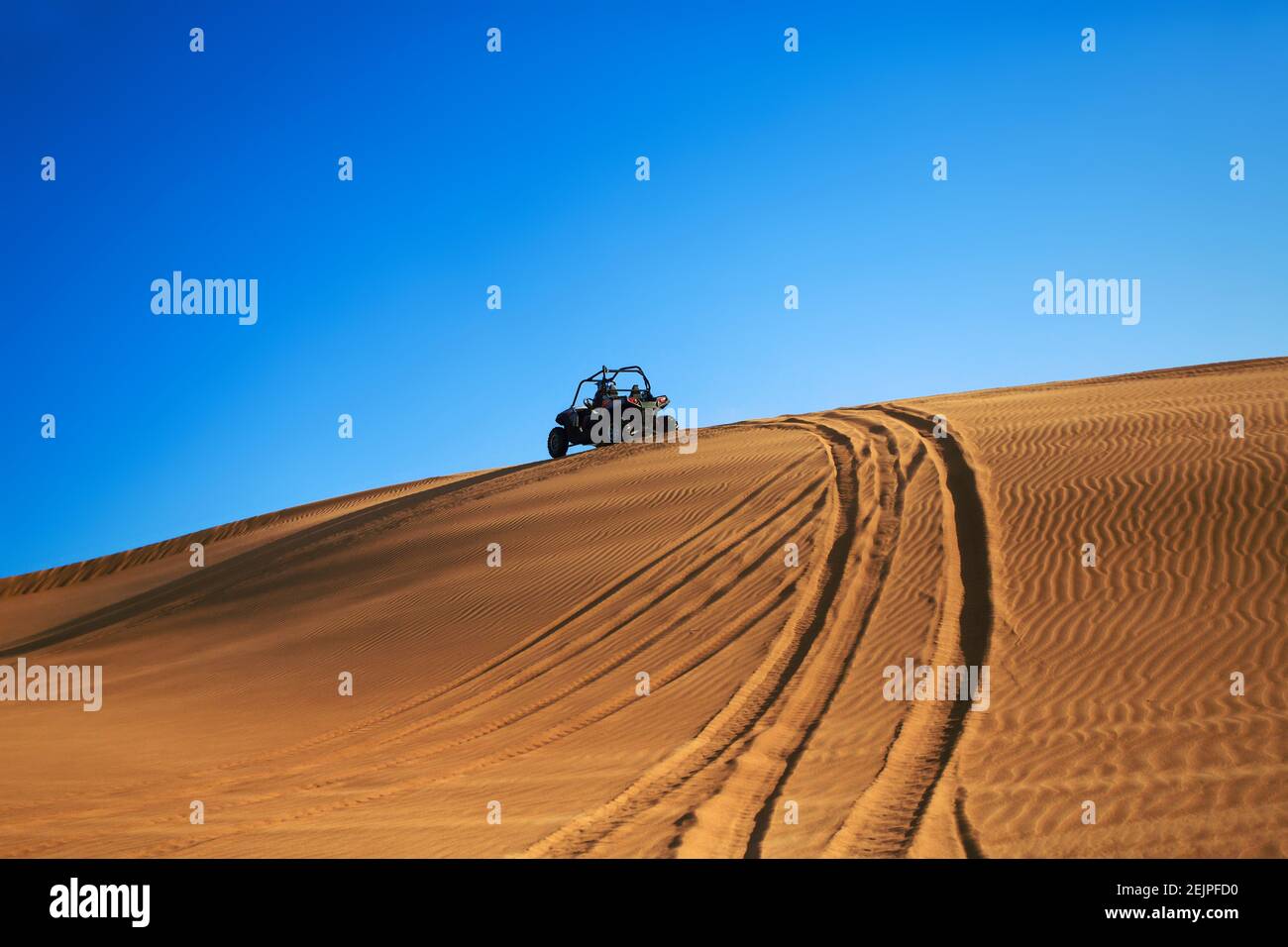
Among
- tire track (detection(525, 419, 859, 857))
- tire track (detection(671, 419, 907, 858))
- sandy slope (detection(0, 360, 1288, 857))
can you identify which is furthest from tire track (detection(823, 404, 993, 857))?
tire track (detection(525, 419, 859, 857))

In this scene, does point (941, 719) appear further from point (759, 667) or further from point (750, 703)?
point (759, 667)

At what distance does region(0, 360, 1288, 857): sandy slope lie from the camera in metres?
6.11

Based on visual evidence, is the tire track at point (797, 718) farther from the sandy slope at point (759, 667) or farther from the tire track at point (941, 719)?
the tire track at point (941, 719)

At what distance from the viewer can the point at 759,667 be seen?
31.8 ft

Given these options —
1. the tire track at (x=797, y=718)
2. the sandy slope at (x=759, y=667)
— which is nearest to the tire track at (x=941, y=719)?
the sandy slope at (x=759, y=667)

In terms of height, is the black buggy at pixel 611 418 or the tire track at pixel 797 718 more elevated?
the black buggy at pixel 611 418

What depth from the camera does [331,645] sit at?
1438 centimetres

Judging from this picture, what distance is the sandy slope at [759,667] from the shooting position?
241 inches

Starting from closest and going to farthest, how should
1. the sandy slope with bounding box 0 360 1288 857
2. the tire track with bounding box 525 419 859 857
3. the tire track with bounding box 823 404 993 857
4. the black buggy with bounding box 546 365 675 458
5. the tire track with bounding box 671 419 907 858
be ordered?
the tire track with bounding box 823 404 993 857, the tire track with bounding box 671 419 907 858, the tire track with bounding box 525 419 859 857, the sandy slope with bounding box 0 360 1288 857, the black buggy with bounding box 546 365 675 458

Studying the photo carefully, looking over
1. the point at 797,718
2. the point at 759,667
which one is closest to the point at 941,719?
the point at 797,718

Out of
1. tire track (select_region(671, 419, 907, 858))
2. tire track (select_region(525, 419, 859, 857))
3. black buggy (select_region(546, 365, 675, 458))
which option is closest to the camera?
tire track (select_region(671, 419, 907, 858))

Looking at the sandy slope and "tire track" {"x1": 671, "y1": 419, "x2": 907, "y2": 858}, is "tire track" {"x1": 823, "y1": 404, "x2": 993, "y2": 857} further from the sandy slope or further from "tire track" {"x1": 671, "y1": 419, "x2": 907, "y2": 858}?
"tire track" {"x1": 671, "y1": 419, "x2": 907, "y2": 858}
